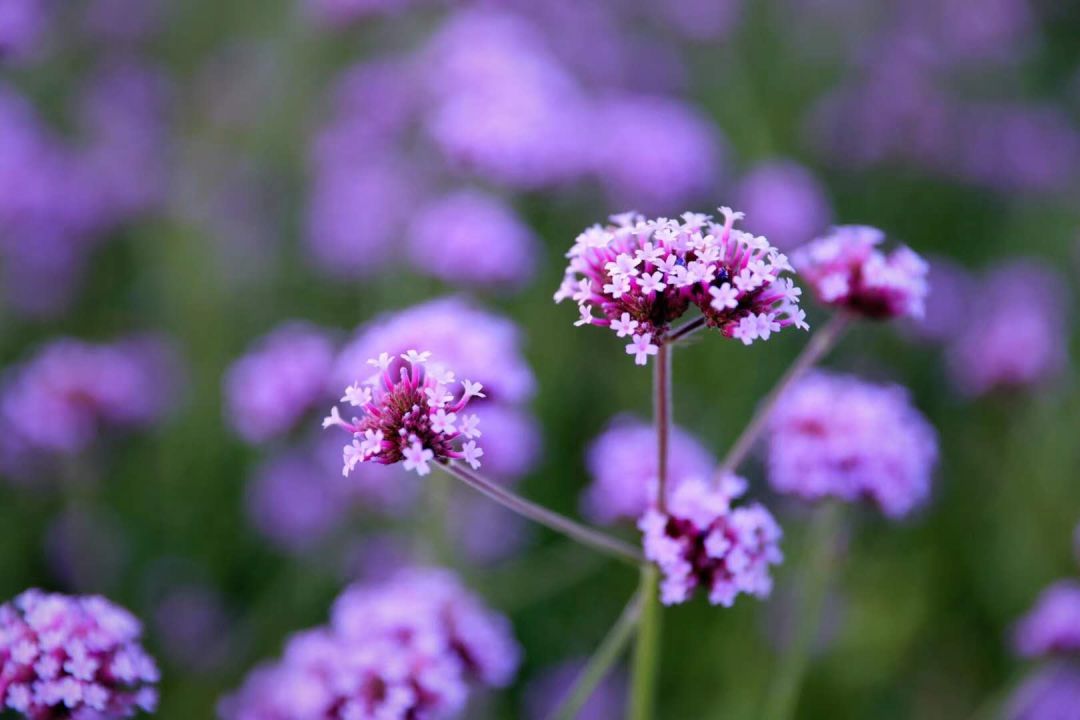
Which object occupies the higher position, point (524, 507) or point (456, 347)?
point (456, 347)

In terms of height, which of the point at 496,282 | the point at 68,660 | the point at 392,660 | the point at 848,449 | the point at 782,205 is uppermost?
the point at 782,205


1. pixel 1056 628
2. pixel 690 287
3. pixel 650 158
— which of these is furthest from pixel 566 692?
pixel 650 158

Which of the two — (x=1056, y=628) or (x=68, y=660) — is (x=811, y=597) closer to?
(x=1056, y=628)

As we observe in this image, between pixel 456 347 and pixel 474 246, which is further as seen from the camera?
pixel 474 246

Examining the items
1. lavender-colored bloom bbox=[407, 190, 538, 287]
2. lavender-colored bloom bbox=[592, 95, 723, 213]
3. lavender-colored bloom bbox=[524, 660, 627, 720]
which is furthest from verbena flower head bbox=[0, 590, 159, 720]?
lavender-colored bloom bbox=[592, 95, 723, 213]

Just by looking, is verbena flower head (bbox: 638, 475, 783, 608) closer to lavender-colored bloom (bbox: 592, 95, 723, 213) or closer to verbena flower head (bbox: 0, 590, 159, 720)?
verbena flower head (bbox: 0, 590, 159, 720)

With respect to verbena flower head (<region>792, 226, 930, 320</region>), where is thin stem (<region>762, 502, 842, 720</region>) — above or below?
below

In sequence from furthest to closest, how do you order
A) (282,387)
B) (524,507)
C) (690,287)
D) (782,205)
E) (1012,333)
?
(782,205)
(1012,333)
(282,387)
(524,507)
(690,287)
